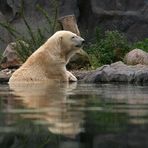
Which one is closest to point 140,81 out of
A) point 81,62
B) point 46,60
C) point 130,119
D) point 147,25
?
point 46,60

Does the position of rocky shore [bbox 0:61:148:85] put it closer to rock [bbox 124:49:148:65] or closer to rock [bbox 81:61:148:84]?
rock [bbox 81:61:148:84]

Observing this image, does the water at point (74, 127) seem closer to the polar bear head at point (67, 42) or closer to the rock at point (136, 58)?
the polar bear head at point (67, 42)

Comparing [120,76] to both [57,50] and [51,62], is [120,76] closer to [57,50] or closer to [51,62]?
[51,62]

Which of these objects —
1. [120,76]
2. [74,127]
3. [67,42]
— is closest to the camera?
[74,127]

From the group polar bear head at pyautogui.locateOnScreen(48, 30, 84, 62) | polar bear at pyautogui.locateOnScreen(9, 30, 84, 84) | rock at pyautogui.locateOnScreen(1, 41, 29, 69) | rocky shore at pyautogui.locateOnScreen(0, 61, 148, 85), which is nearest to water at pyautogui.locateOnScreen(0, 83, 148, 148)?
rocky shore at pyautogui.locateOnScreen(0, 61, 148, 85)

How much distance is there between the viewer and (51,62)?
1385 cm

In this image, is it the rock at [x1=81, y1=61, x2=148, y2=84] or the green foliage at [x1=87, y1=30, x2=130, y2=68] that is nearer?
the rock at [x1=81, y1=61, x2=148, y2=84]

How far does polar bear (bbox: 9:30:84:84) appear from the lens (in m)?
13.3

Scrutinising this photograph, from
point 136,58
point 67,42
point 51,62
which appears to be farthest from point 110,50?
point 51,62

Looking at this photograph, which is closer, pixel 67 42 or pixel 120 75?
pixel 120 75

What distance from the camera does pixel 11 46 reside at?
19500 millimetres

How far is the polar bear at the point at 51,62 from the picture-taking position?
43.6 ft

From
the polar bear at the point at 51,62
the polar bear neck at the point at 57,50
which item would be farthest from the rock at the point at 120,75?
the polar bear neck at the point at 57,50

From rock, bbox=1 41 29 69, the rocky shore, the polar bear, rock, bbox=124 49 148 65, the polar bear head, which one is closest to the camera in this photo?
the rocky shore
